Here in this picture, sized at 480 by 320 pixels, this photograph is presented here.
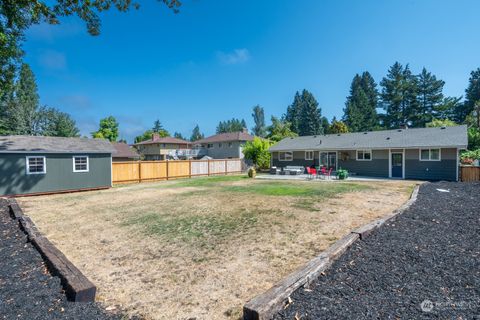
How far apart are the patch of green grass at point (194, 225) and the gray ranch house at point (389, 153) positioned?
624 inches

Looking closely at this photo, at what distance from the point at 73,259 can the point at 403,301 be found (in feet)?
18.2

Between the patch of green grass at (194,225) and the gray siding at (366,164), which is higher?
the gray siding at (366,164)

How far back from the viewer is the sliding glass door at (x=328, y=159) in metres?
23.1

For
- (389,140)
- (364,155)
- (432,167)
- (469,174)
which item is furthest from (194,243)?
(389,140)

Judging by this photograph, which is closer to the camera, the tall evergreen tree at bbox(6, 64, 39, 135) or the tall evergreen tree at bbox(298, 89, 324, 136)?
the tall evergreen tree at bbox(6, 64, 39, 135)

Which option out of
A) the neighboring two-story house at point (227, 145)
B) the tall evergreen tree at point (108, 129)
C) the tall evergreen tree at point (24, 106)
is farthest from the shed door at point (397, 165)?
the tall evergreen tree at point (108, 129)

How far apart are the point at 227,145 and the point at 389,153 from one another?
1021 inches

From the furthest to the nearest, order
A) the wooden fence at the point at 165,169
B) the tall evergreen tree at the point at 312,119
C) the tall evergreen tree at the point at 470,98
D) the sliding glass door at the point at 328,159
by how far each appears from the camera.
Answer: the tall evergreen tree at the point at 312,119, the tall evergreen tree at the point at 470,98, the sliding glass door at the point at 328,159, the wooden fence at the point at 165,169

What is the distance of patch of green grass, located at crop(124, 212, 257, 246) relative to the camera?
19.9 feet

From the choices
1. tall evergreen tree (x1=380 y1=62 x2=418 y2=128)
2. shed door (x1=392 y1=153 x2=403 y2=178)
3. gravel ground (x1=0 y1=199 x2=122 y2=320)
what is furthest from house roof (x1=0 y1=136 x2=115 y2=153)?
tall evergreen tree (x1=380 y1=62 x2=418 y2=128)

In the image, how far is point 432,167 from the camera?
680 inches

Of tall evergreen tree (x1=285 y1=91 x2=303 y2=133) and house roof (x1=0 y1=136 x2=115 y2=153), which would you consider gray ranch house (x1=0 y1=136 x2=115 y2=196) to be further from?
tall evergreen tree (x1=285 y1=91 x2=303 y2=133)

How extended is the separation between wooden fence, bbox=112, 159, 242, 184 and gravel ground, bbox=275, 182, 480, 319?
17.3 metres

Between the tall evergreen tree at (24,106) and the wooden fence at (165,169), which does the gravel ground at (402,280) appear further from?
the tall evergreen tree at (24,106)
